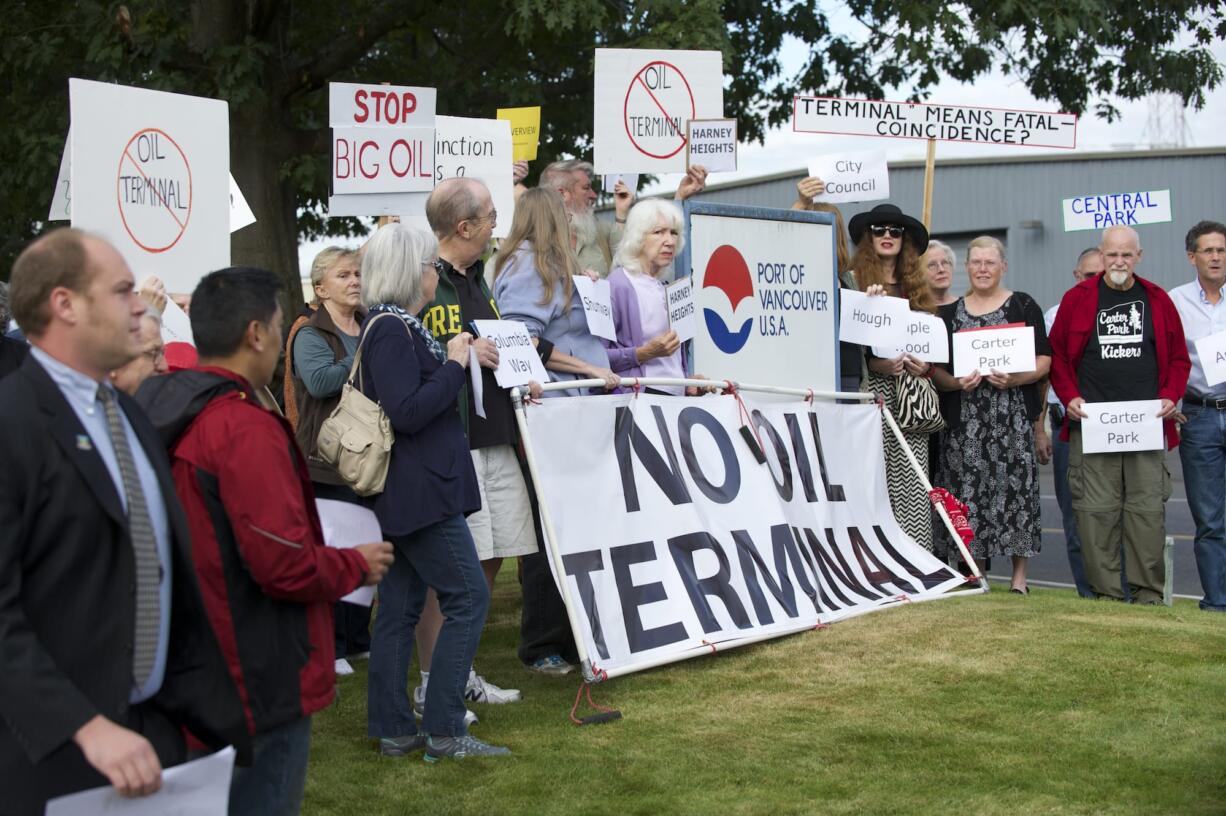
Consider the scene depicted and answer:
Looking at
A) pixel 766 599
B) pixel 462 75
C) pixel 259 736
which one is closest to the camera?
pixel 259 736

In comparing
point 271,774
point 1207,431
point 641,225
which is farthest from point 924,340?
point 271,774

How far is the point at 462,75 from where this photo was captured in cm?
1504

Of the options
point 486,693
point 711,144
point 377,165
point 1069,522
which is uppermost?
→ point 711,144

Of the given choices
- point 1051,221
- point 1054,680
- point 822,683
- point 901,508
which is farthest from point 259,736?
point 1051,221

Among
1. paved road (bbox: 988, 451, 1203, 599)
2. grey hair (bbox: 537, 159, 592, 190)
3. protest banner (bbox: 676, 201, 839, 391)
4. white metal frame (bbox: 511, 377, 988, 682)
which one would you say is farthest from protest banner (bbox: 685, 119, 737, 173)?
paved road (bbox: 988, 451, 1203, 599)

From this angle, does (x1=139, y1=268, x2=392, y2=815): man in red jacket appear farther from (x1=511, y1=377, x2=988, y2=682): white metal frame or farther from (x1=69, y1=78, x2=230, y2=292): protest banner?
(x1=69, y1=78, x2=230, y2=292): protest banner

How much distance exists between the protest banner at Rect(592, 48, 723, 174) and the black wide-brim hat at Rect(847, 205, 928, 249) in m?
1.12

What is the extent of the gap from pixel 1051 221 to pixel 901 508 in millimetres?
25741

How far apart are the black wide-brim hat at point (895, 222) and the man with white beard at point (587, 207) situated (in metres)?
1.22

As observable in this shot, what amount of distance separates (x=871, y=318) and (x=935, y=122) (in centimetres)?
161

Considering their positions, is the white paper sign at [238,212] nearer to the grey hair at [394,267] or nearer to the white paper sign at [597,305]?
the white paper sign at [597,305]

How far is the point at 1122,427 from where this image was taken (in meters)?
8.80

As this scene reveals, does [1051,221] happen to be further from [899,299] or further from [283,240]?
[899,299]

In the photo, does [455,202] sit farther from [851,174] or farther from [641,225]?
[851,174]
